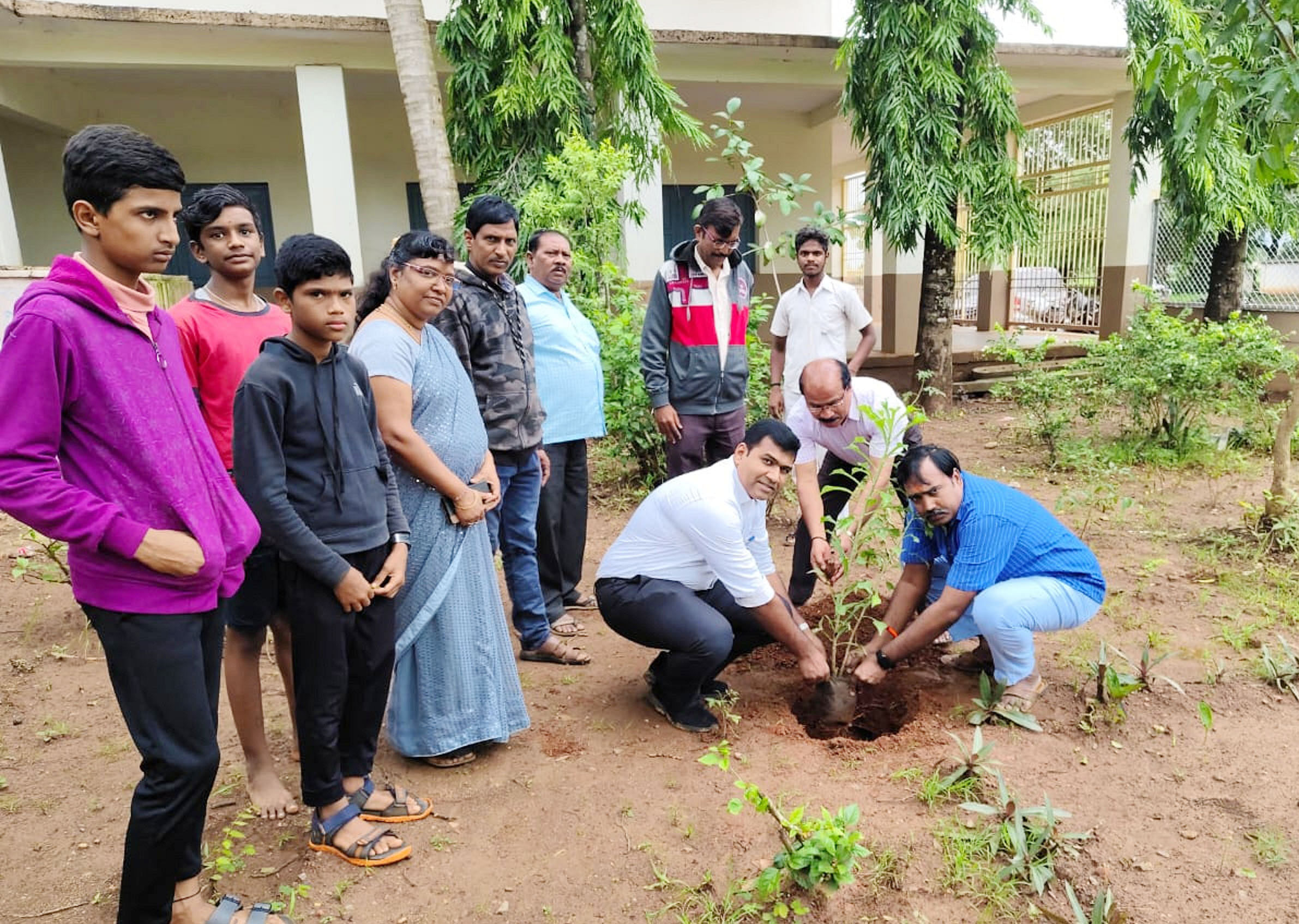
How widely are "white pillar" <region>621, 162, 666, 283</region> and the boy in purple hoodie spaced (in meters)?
6.85

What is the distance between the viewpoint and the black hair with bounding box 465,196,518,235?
121 inches

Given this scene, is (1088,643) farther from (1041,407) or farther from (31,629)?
(31,629)

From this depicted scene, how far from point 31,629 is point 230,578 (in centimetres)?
289

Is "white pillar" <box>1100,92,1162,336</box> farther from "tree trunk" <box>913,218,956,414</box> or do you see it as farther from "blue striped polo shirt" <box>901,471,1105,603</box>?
"blue striped polo shirt" <box>901,471,1105,603</box>

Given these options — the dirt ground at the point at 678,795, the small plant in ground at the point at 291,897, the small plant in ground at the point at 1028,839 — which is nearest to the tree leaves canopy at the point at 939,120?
the dirt ground at the point at 678,795

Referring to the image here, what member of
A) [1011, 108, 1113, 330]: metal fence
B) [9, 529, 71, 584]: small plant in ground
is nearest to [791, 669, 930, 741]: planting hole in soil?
[9, 529, 71, 584]: small plant in ground

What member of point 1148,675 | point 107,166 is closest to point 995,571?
point 1148,675

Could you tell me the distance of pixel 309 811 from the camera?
253 centimetres

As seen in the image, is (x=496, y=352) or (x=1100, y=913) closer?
(x=1100, y=913)

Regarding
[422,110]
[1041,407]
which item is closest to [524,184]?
[422,110]

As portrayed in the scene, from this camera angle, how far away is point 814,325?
4.92 m

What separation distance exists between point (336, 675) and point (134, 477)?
751 mm

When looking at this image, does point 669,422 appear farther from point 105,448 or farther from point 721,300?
point 105,448

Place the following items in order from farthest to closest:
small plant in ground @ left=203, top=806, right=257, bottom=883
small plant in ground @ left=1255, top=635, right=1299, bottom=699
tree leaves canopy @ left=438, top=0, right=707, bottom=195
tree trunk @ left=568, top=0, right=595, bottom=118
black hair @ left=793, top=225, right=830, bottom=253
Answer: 1. tree trunk @ left=568, top=0, right=595, bottom=118
2. tree leaves canopy @ left=438, top=0, right=707, bottom=195
3. black hair @ left=793, top=225, right=830, bottom=253
4. small plant in ground @ left=1255, top=635, right=1299, bottom=699
5. small plant in ground @ left=203, top=806, right=257, bottom=883
